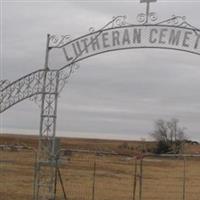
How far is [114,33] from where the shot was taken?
1412 cm

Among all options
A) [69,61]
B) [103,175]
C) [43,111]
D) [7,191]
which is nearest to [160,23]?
[69,61]

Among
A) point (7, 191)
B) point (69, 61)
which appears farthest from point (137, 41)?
point (7, 191)

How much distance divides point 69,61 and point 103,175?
19.5 metres

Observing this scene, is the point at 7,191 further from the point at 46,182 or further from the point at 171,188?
the point at 171,188

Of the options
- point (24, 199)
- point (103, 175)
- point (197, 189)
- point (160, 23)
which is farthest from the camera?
point (103, 175)

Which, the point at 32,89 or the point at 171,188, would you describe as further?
the point at 171,188

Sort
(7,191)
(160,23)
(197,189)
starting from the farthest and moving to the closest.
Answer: (197,189) < (7,191) < (160,23)

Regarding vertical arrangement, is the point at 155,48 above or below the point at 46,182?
above

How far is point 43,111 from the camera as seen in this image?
589 inches

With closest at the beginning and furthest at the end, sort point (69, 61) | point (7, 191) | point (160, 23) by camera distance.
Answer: point (160, 23), point (69, 61), point (7, 191)

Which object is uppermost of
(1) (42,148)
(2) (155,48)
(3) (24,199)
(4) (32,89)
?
(2) (155,48)

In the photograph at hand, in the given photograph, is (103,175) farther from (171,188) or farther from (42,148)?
(42,148)

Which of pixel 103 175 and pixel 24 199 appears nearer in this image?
pixel 24 199

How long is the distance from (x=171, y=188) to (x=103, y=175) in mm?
6452
